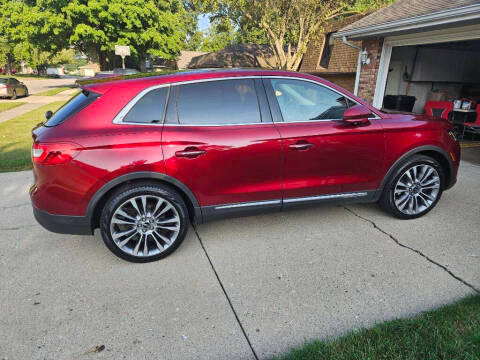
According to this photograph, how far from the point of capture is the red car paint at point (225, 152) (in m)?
2.75

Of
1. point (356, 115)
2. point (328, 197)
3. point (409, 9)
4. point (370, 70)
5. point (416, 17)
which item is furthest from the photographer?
point (370, 70)

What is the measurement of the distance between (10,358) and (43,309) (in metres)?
0.46

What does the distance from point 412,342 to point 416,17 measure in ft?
24.3

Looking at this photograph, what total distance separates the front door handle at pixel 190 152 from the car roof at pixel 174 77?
0.66m

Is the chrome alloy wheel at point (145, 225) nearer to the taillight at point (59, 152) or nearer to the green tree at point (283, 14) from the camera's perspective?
the taillight at point (59, 152)

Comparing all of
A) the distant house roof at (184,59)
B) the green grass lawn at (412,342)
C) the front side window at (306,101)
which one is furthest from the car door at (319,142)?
the distant house roof at (184,59)

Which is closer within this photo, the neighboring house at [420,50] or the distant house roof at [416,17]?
the distant house roof at [416,17]

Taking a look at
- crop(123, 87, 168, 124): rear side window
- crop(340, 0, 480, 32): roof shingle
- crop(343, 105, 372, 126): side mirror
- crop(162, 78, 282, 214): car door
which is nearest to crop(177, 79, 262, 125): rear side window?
crop(162, 78, 282, 214): car door

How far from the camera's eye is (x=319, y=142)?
10.7ft

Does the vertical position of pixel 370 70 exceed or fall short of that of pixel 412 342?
it exceeds it

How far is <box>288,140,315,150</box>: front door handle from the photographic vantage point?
10.5 feet

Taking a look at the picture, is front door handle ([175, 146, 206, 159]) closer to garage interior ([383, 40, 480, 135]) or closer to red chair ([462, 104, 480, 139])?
red chair ([462, 104, 480, 139])

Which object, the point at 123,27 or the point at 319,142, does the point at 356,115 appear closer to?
the point at 319,142

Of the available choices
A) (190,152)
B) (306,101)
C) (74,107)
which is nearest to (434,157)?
(306,101)
